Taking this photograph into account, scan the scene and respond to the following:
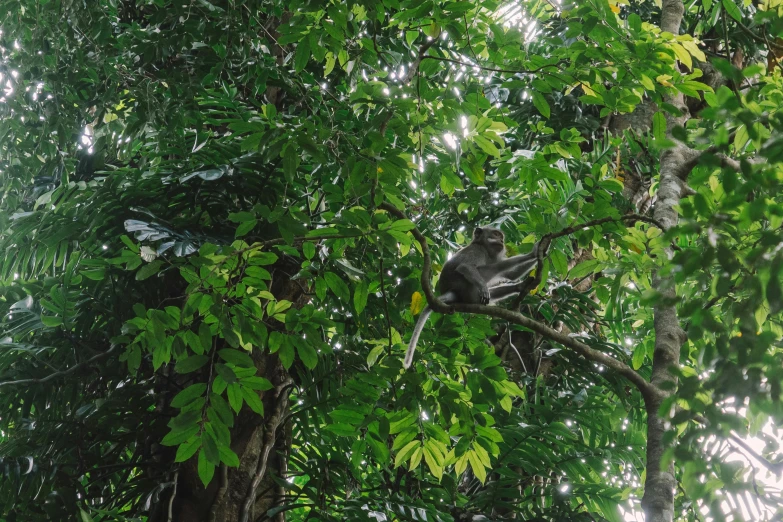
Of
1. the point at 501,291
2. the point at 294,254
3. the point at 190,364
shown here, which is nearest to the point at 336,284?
the point at 294,254

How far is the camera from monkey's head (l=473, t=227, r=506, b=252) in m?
4.85

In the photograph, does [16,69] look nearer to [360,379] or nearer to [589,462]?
[360,379]

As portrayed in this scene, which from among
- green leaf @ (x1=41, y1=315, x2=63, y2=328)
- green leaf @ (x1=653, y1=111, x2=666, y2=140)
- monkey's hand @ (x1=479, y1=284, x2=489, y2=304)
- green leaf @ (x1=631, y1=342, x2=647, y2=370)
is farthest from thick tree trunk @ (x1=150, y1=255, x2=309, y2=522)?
green leaf @ (x1=653, y1=111, x2=666, y2=140)

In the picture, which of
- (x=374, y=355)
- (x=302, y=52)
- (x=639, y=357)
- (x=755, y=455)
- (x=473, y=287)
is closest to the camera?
(x=755, y=455)

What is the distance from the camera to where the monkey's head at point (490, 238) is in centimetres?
485

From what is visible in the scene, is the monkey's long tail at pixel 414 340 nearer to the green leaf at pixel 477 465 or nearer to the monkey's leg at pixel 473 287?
the green leaf at pixel 477 465

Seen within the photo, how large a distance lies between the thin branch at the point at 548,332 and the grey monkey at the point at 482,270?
135 centimetres

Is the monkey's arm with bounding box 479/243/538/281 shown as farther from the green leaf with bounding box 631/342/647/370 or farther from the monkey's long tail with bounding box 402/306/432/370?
the monkey's long tail with bounding box 402/306/432/370

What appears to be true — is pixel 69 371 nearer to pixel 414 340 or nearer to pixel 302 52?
pixel 414 340

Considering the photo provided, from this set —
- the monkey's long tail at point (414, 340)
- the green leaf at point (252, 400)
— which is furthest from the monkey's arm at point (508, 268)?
the green leaf at point (252, 400)

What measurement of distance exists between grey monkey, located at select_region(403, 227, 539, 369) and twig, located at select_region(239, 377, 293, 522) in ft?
3.71

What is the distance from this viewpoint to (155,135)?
3992mm

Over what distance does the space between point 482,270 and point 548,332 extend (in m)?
2.05

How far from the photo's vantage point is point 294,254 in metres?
2.83
